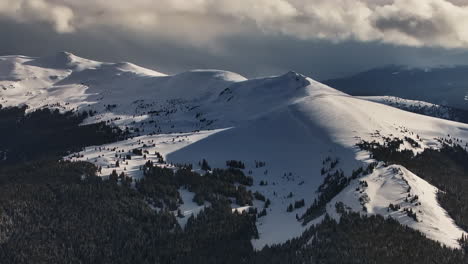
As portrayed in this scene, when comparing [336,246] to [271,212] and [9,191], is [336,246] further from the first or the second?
[9,191]

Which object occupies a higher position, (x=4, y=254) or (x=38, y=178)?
(x=38, y=178)

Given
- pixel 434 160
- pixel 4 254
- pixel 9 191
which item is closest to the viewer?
pixel 4 254

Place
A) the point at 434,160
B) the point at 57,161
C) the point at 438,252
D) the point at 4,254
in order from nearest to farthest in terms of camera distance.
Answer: the point at 438,252
the point at 4,254
the point at 57,161
the point at 434,160

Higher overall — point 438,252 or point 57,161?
point 57,161

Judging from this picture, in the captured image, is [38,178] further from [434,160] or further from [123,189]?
[434,160]

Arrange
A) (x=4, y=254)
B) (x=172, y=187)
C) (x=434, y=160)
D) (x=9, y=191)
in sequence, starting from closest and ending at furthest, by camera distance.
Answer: (x=4, y=254)
(x=9, y=191)
(x=172, y=187)
(x=434, y=160)

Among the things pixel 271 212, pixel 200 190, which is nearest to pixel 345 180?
pixel 271 212

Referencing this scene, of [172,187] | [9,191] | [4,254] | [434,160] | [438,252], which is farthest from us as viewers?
[434,160]

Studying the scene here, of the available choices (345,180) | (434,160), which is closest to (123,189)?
(345,180)

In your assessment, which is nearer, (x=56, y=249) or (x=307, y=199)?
(x=56, y=249)
